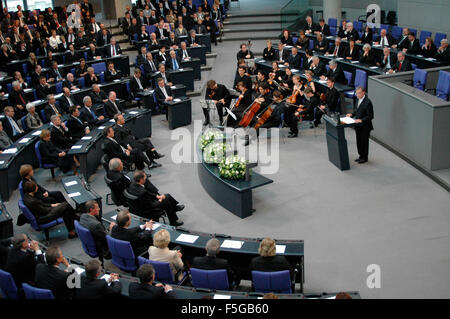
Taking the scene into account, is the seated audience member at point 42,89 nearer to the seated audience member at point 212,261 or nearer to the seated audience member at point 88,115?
the seated audience member at point 88,115

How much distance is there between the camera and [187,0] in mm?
24547

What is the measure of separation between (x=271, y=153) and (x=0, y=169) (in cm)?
581

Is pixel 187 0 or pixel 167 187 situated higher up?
pixel 187 0

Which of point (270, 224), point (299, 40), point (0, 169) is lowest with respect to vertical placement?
point (270, 224)

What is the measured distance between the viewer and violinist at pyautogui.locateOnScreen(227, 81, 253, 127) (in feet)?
44.2

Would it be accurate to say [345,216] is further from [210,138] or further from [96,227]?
[96,227]

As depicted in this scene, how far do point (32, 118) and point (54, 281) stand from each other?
7235 mm

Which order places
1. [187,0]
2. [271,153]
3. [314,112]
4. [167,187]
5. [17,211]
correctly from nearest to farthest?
[17,211]
[167,187]
[271,153]
[314,112]
[187,0]

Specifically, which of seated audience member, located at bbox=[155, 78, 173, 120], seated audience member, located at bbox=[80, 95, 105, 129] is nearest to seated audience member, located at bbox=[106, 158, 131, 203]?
seated audience member, located at bbox=[80, 95, 105, 129]

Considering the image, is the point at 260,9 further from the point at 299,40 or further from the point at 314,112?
the point at 314,112

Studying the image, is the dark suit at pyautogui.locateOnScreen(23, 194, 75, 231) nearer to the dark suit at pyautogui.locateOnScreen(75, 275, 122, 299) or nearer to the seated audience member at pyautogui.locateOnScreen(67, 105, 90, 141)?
the dark suit at pyautogui.locateOnScreen(75, 275, 122, 299)

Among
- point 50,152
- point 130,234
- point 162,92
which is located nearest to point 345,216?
point 130,234
